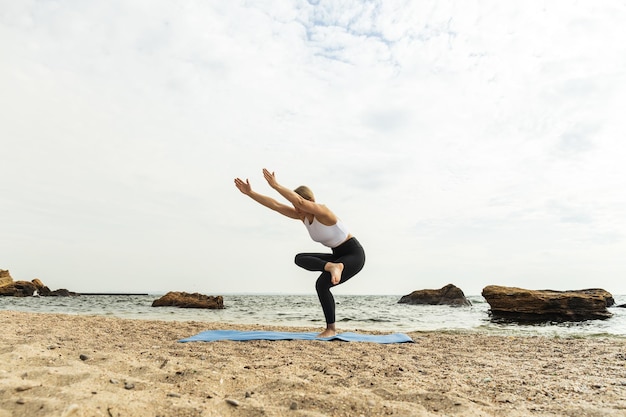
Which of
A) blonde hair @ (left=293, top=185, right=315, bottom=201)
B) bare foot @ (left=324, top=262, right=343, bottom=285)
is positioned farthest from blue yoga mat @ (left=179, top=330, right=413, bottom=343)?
blonde hair @ (left=293, top=185, right=315, bottom=201)

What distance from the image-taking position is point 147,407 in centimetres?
235

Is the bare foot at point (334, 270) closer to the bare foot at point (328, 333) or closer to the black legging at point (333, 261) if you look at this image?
the black legging at point (333, 261)

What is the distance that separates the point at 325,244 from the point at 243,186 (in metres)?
1.51

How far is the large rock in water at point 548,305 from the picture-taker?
1491 centimetres

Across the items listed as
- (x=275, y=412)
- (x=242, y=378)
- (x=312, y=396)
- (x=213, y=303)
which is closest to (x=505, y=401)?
(x=312, y=396)

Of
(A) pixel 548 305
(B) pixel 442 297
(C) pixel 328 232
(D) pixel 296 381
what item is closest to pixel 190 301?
(A) pixel 548 305

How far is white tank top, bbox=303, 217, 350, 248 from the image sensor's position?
239 inches

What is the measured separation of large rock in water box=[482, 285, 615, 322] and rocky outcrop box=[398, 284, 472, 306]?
12805 millimetres

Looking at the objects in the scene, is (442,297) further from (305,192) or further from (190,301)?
(305,192)

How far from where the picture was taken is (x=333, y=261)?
6160 mm

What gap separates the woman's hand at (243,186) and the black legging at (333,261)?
1.22m

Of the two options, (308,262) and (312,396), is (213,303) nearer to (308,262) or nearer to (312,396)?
(308,262)

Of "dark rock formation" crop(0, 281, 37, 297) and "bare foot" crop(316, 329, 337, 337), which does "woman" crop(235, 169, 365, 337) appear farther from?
"dark rock formation" crop(0, 281, 37, 297)

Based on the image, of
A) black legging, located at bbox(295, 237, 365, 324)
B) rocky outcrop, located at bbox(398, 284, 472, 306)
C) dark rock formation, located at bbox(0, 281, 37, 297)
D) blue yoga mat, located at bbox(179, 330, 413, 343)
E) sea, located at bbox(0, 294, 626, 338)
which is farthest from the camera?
dark rock formation, located at bbox(0, 281, 37, 297)
